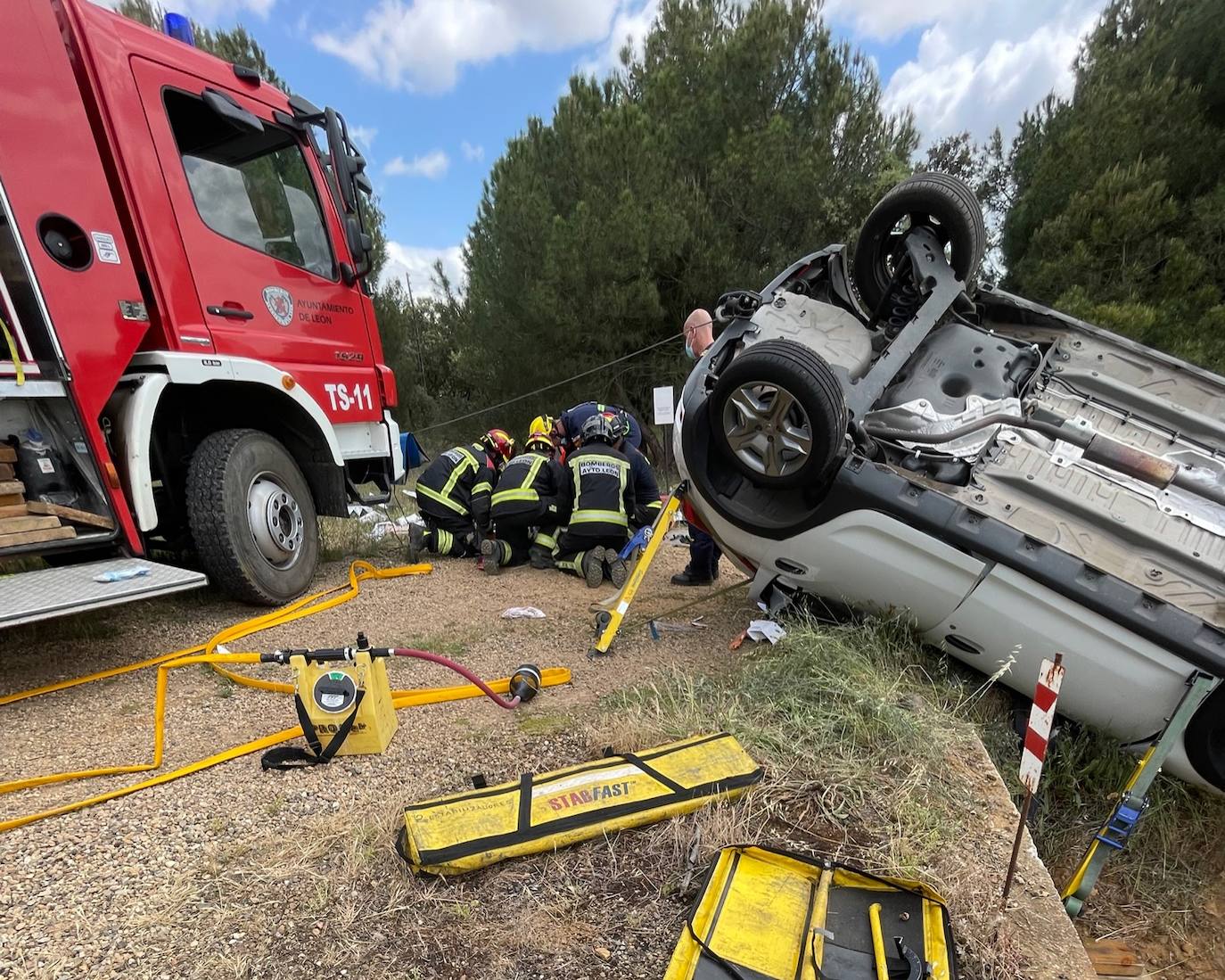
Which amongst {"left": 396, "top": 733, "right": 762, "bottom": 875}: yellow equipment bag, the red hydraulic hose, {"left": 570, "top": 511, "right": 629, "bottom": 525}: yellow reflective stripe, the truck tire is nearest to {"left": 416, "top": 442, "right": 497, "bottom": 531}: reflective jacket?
{"left": 570, "top": 511, "right": 629, "bottom": 525}: yellow reflective stripe

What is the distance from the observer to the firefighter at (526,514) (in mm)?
5086

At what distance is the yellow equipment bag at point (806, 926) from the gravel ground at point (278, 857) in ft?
0.42

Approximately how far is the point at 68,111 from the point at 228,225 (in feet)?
2.63

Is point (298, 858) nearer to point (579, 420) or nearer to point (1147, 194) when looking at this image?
point (579, 420)

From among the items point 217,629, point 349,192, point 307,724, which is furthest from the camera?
point 349,192

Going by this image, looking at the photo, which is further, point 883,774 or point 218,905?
point 883,774

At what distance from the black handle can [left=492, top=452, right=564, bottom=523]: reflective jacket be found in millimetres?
2121

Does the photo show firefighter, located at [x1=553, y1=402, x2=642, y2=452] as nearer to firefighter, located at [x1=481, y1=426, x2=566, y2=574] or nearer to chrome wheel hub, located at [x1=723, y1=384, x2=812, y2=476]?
firefighter, located at [x1=481, y1=426, x2=566, y2=574]

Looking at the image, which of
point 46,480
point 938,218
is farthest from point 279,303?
point 938,218

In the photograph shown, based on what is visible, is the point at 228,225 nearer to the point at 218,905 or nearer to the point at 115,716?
the point at 115,716

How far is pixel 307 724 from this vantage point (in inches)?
87.7

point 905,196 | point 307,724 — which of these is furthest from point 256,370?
point 905,196

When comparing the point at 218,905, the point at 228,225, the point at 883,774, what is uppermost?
the point at 228,225

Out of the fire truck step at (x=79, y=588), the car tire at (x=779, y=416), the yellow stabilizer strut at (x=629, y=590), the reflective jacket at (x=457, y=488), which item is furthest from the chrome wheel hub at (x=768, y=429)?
the reflective jacket at (x=457, y=488)
